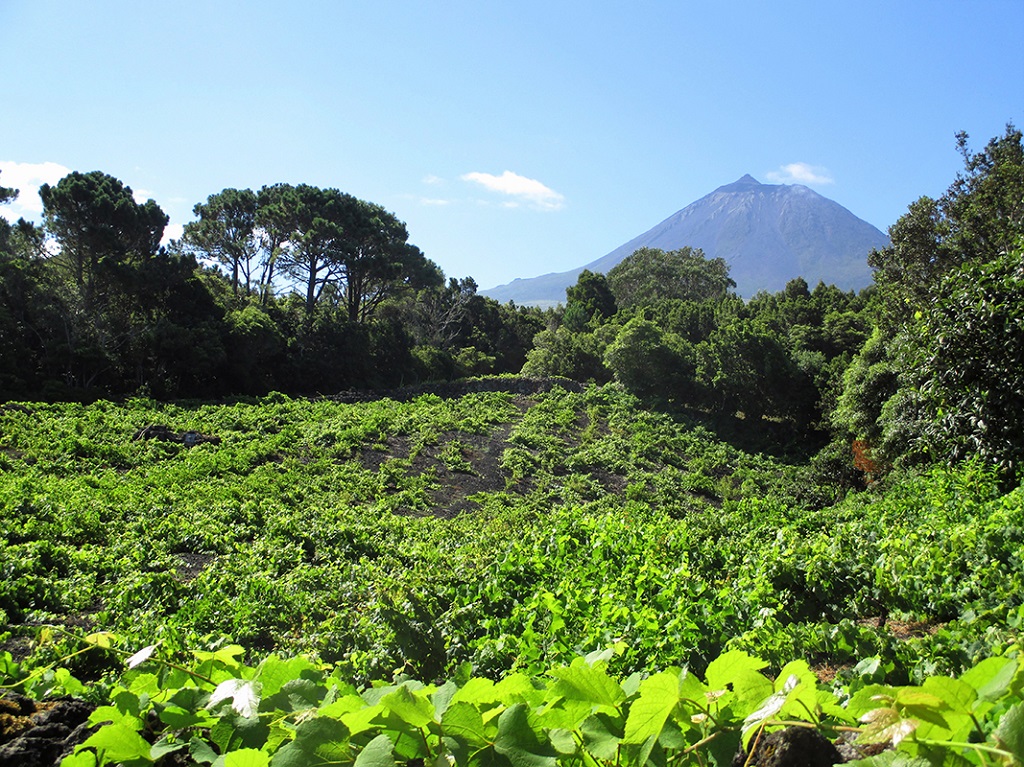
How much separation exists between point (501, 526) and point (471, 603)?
14.7ft

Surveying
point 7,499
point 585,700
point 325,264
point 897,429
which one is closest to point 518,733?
point 585,700

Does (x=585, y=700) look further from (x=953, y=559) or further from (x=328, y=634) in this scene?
(x=328, y=634)

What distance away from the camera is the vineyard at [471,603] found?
2.53 ft

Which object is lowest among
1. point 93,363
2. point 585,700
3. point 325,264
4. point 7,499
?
point 7,499

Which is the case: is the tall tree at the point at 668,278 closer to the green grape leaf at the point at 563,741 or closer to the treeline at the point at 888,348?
the treeline at the point at 888,348

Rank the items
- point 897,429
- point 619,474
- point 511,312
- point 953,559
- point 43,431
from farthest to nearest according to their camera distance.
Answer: point 511,312
point 619,474
point 43,431
point 897,429
point 953,559

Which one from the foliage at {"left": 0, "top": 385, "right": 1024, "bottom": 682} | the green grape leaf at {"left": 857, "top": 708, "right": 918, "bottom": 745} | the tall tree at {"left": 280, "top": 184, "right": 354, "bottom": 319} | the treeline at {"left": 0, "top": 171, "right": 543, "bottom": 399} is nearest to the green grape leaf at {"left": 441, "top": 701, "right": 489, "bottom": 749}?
the green grape leaf at {"left": 857, "top": 708, "right": 918, "bottom": 745}

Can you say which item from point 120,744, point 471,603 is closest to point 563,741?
point 120,744

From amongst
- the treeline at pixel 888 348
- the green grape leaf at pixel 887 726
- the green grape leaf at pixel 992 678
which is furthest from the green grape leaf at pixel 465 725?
the treeline at pixel 888 348

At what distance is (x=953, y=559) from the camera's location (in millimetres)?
2973

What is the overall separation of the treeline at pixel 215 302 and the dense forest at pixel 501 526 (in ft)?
0.45

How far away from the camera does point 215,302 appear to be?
876 inches

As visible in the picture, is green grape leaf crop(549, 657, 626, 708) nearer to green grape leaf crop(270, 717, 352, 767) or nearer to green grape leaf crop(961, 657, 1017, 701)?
green grape leaf crop(270, 717, 352, 767)

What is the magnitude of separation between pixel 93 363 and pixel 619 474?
1447cm
